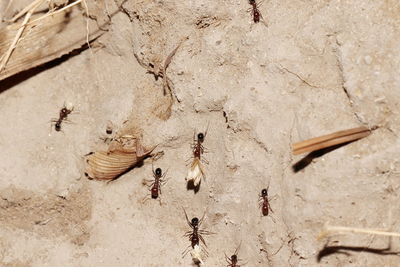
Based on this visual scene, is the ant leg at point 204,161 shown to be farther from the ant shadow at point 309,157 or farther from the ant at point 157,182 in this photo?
the ant shadow at point 309,157

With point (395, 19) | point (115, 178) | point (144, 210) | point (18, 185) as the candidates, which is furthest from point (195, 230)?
point (395, 19)

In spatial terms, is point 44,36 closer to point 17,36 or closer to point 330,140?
point 17,36

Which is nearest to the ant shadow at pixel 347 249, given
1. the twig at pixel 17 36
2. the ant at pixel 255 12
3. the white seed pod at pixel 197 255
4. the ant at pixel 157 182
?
the white seed pod at pixel 197 255

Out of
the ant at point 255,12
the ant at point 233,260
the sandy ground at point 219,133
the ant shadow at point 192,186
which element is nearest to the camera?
the sandy ground at point 219,133

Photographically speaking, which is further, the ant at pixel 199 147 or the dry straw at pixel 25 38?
the dry straw at pixel 25 38

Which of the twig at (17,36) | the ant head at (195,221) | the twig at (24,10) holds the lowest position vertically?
the ant head at (195,221)

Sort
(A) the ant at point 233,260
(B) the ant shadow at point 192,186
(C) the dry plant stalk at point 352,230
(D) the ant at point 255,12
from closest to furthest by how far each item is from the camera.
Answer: (C) the dry plant stalk at point 352,230
(D) the ant at point 255,12
(A) the ant at point 233,260
(B) the ant shadow at point 192,186

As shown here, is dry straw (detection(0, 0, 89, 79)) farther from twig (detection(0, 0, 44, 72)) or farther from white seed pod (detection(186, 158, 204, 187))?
white seed pod (detection(186, 158, 204, 187))

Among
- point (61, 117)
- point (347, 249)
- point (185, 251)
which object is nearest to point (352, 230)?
point (347, 249)

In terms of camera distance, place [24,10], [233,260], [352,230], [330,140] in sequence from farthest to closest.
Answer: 1. [24,10]
2. [233,260]
3. [330,140]
4. [352,230]
